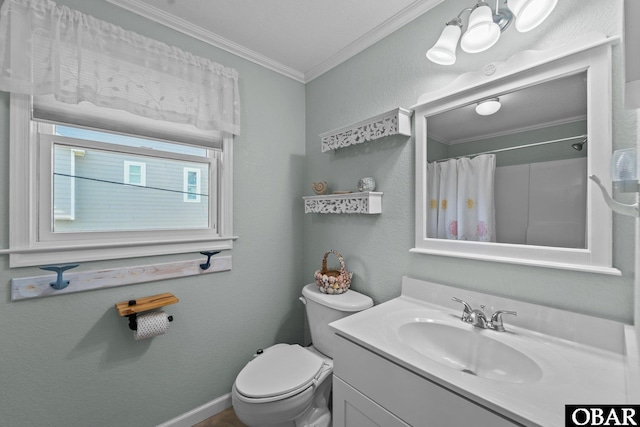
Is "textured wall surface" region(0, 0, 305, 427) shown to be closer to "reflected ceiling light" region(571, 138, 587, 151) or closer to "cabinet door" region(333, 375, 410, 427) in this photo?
"cabinet door" region(333, 375, 410, 427)

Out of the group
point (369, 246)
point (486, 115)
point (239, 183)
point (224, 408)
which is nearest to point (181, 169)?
point (239, 183)

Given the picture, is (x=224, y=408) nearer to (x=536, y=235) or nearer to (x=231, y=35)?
(x=536, y=235)

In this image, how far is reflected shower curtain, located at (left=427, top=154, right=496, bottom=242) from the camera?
1120mm

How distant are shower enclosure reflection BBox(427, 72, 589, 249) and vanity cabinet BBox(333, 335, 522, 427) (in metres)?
0.66

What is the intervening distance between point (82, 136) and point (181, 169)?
46 centimetres

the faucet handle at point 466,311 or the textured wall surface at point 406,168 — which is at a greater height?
the textured wall surface at point 406,168

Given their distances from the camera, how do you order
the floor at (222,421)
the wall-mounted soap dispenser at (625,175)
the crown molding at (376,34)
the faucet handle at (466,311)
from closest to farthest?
the wall-mounted soap dispenser at (625,175) → the faucet handle at (466,311) → the crown molding at (376,34) → the floor at (222,421)

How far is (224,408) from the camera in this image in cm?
165

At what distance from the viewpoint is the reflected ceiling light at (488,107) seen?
43.4 inches

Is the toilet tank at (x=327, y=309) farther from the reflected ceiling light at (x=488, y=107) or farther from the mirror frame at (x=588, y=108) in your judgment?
the reflected ceiling light at (x=488, y=107)

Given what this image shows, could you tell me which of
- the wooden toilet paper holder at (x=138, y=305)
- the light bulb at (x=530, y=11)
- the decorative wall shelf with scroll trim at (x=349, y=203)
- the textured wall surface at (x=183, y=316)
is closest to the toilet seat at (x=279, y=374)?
the textured wall surface at (x=183, y=316)

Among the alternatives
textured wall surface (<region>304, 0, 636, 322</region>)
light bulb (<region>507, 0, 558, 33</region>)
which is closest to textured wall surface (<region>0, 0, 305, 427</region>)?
textured wall surface (<region>304, 0, 636, 322</region>)

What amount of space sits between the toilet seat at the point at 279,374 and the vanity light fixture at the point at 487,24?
1.57 metres

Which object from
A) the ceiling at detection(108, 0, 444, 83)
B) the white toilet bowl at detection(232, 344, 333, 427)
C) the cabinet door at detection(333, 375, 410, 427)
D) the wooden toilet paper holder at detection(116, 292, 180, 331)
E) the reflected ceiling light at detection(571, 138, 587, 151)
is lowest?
the white toilet bowl at detection(232, 344, 333, 427)
